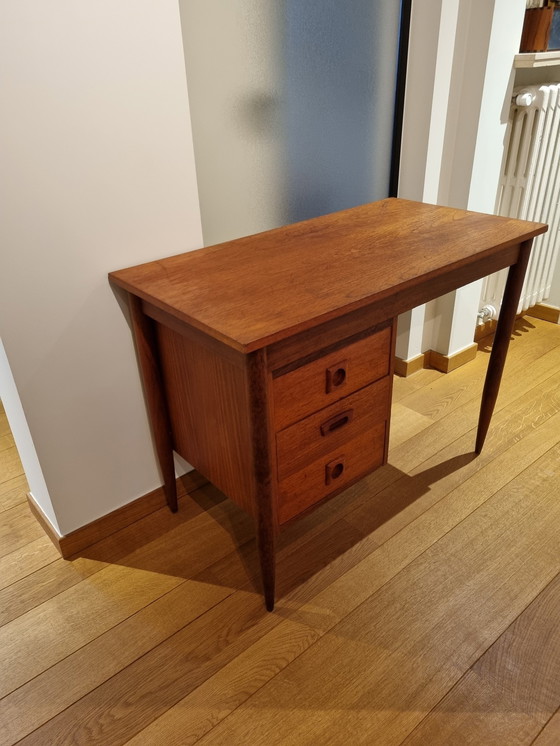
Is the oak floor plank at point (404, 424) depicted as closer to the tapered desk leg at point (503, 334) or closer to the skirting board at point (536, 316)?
the tapered desk leg at point (503, 334)

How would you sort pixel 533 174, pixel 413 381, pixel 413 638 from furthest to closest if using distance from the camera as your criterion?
1. pixel 413 381
2. pixel 533 174
3. pixel 413 638

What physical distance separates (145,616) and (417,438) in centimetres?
99

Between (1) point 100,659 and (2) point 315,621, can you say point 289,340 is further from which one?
(1) point 100,659

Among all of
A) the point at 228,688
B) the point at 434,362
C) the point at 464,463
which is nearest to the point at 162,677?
the point at 228,688

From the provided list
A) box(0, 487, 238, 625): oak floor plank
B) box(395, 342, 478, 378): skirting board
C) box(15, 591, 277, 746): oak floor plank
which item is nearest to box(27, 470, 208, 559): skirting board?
box(0, 487, 238, 625): oak floor plank

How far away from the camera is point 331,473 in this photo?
1.26 metres

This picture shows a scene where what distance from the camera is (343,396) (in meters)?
1.20

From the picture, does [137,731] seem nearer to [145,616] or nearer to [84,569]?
[145,616]

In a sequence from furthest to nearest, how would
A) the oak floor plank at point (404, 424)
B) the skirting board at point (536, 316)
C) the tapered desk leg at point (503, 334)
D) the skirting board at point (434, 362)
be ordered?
the skirting board at point (536, 316) < the skirting board at point (434, 362) < the oak floor plank at point (404, 424) < the tapered desk leg at point (503, 334)

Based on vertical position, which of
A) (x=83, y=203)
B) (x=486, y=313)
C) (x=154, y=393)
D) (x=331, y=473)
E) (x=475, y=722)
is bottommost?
(x=475, y=722)

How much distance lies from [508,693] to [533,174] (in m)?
1.69

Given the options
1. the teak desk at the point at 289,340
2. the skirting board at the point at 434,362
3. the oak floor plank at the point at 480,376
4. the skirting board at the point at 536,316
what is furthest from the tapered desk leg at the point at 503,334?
the skirting board at the point at 536,316

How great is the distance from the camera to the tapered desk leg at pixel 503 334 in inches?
57.5

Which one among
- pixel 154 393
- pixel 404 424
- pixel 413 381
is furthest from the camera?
pixel 413 381
